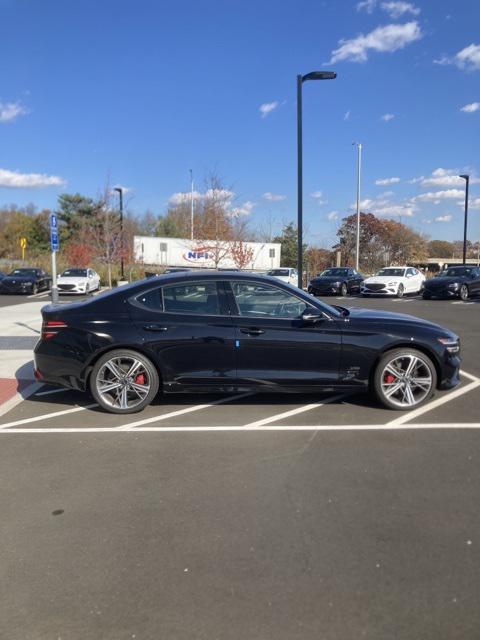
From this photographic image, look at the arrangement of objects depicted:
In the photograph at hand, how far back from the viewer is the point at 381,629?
2406 millimetres

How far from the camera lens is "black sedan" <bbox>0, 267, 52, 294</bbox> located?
2733 centimetres

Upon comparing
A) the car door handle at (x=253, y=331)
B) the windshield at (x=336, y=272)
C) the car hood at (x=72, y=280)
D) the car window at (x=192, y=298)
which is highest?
the windshield at (x=336, y=272)

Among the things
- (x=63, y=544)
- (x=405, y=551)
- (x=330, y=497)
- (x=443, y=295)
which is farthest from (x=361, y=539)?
(x=443, y=295)

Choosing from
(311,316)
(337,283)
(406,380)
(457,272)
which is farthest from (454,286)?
(311,316)

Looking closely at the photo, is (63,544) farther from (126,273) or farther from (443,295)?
(126,273)

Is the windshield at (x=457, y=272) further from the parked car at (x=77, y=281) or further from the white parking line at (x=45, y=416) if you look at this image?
the white parking line at (x=45, y=416)

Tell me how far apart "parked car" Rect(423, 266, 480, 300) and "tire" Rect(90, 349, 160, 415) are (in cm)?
2032

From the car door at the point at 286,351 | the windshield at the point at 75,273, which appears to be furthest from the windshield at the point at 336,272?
the car door at the point at 286,351

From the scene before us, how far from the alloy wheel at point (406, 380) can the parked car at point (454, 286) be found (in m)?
18.9

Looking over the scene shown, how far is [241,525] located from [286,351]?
2500mm

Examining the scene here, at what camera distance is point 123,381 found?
225 inches

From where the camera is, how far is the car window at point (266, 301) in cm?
577

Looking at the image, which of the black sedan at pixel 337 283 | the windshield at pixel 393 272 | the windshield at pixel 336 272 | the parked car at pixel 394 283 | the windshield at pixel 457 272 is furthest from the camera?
the windshield at pixel 336 272

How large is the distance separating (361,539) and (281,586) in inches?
26.7
